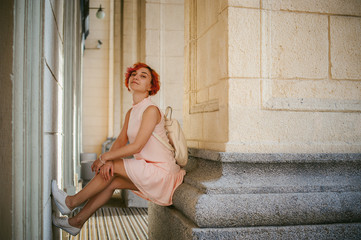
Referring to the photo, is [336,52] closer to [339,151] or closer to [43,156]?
[339,151]

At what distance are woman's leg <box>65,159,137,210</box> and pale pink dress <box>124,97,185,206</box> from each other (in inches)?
2.2

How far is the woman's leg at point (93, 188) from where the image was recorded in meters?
3.32

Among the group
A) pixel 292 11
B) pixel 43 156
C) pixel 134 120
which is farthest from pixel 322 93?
pixel 43 156

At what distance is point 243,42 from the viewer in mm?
3074

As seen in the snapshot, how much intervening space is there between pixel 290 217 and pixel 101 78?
1441 centimetres

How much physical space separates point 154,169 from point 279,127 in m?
1.14

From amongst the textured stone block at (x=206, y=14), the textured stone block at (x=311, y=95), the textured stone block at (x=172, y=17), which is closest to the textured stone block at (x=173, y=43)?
the textured stone block at (x=172, y=17)

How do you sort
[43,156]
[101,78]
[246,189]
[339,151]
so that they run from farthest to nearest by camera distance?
1. [101,78]
2. [339,151]
3. [246,189]
4. [43,156]

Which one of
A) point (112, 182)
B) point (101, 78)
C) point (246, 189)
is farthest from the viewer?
point (101, 78)

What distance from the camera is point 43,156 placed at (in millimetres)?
2660

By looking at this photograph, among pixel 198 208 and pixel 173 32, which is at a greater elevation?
pixel 173 32

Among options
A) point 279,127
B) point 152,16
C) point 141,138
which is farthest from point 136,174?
point 152,16

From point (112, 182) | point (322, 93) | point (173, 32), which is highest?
point (173, 32)

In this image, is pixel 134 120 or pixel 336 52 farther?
pixel 134 120
